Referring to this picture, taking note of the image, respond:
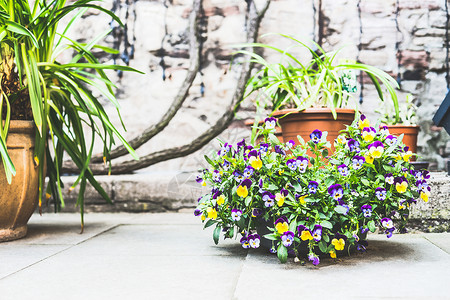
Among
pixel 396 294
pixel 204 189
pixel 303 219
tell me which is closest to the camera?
pixel 396 294

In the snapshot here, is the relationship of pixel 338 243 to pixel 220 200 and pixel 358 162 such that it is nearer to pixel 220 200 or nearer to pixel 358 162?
pixel 358 162

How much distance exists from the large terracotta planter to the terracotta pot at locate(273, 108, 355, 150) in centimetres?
105

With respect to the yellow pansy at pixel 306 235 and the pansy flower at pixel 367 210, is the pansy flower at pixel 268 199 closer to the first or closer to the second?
the yellow pansy at pixel 306 235

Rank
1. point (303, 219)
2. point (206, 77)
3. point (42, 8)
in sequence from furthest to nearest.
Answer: point (206, 77)
point (42, 8)
point (303, 219)

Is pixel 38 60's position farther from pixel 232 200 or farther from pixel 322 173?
pixel 322 173

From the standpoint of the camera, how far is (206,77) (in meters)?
2.78

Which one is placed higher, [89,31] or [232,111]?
[89,31]

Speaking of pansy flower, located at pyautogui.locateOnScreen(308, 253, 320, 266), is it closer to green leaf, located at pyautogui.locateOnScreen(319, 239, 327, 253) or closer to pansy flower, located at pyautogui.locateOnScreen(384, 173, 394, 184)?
green leaf, located at pyautogui.locateOnScreen(319, 239, 327, 253)

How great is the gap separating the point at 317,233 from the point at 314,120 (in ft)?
2.16

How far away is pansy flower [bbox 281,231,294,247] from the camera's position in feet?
4.26

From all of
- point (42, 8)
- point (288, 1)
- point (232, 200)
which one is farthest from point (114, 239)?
point (288, 1)

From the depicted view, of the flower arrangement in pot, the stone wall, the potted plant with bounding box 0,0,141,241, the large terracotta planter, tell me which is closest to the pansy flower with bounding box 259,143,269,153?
the flower arrangement in pot

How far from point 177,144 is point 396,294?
6.19 ft

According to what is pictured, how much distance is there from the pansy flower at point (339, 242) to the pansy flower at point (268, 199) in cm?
22
